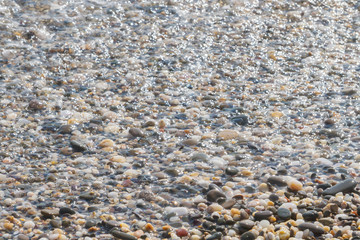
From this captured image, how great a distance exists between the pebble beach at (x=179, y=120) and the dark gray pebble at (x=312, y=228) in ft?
0.04

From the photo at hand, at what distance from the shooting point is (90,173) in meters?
5.65

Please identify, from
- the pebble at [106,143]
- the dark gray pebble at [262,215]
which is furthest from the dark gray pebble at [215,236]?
the pebble at [106,143]

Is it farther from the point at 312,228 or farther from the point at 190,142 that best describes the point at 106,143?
the point at 312,228

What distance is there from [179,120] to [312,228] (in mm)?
2561

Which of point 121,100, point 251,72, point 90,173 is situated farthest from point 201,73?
point 90,173

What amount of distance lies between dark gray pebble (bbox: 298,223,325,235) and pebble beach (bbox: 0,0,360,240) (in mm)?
12

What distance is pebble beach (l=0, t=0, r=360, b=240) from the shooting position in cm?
494

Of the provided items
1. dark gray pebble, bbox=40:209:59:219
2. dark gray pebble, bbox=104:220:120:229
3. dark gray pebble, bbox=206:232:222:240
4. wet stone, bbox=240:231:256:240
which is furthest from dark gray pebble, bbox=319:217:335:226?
dark gray pebble, bbox=40:209:59:219

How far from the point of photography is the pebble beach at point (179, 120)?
4.94m

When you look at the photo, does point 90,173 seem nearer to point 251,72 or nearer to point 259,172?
point 259,172

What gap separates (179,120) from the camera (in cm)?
674

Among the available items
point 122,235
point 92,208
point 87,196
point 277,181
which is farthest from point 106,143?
point 277,181

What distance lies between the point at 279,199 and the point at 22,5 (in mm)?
6781

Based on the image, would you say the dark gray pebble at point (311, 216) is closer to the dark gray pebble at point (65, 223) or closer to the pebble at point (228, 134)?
the pebble at point (228, 134)
